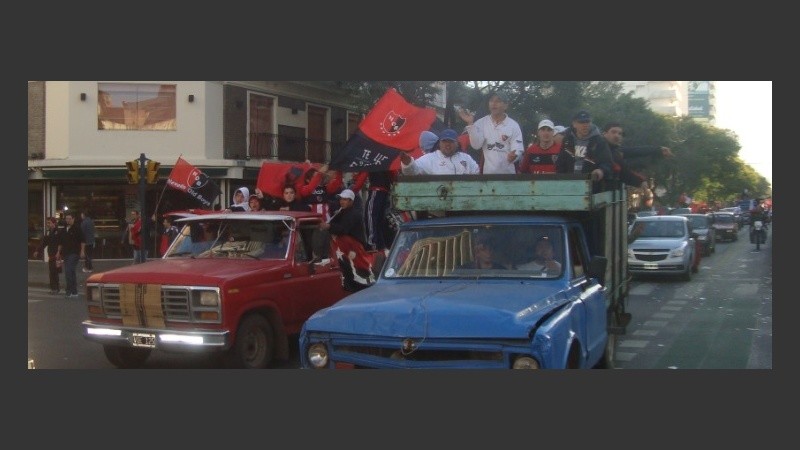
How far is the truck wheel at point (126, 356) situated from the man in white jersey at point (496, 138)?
400cm

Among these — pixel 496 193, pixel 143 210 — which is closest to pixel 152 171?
pixel 143 210

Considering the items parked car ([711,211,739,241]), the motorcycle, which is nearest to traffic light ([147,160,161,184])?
parked car ([711,211,739,241])

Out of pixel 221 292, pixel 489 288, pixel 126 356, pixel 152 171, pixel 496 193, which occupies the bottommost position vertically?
pixel 126 356

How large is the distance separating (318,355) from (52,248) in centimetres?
369

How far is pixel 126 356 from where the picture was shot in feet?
28.5

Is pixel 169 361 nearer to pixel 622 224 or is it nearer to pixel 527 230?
pixel 527 230

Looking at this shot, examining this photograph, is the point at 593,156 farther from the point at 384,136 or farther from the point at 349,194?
the point at 349,194

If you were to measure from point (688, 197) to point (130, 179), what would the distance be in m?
5.99

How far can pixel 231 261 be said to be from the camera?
9.00m

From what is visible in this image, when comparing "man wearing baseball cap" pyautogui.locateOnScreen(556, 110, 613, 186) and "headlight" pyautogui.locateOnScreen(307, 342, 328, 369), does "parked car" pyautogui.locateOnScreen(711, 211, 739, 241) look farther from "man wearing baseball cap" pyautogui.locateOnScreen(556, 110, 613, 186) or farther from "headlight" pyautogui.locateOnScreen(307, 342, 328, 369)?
"headlight" pyautogui.locateOnScreen(307, 342, 328, 369)

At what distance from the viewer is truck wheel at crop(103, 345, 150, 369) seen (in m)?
8.65

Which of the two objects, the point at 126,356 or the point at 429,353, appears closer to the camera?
the point at 429,353

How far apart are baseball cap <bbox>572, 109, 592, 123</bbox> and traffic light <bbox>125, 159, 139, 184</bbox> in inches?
182

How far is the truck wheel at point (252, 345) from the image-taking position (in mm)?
8422
